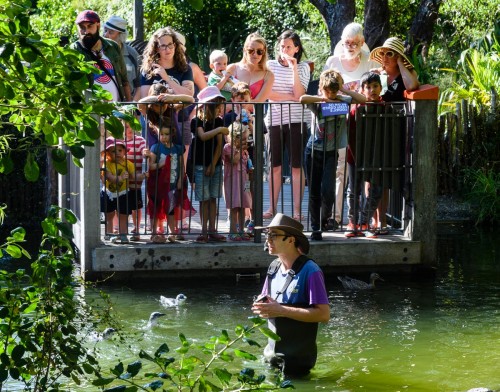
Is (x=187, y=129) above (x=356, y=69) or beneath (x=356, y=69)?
beneath

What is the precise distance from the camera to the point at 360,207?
11.4 meters

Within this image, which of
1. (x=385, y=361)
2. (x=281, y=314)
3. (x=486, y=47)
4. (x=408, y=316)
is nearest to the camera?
(x=281, y=314)

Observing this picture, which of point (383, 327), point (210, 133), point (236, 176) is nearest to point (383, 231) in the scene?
point (236, 176)

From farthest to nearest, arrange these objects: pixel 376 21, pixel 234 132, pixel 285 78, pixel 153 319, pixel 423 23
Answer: pixel 423 23 → pixel 376 21 → pixel 285 78 → pixel 234 132 → pixel 153 319

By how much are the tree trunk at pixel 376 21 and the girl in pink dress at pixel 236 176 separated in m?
8.03

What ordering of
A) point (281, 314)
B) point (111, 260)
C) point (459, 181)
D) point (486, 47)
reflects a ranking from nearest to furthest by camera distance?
1. point (281, 314)
2. point (111, 260)
3. point (459, 181)
4. point (486, 47)

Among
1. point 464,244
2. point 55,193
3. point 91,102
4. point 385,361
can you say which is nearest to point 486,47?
point 464,244

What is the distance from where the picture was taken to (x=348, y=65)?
1205 cm

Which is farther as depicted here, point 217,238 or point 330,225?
point 330,225

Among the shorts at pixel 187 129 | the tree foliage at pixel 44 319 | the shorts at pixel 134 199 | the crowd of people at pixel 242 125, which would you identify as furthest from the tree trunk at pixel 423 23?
the tree foliage at pixel 44 319

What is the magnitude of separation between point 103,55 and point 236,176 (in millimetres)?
1910

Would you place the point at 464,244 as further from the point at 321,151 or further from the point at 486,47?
the point at 486,47

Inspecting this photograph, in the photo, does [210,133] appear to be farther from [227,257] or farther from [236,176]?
[227,257]

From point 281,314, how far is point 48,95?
326 cm
